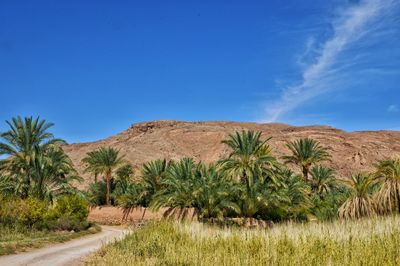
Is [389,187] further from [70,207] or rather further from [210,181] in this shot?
[70,207]

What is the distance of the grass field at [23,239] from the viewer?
63.0 feet

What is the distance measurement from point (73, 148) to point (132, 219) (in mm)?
81896

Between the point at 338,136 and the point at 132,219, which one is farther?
the point at 338,136

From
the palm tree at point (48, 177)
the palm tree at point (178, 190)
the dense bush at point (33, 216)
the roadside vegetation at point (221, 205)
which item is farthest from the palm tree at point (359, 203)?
the palm tree at point (48, 177)

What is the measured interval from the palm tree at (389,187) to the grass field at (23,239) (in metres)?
18.1

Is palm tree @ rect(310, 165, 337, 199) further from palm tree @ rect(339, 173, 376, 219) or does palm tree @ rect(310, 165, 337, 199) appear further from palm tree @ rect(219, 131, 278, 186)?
palm tree @ rect(339, 173, 376, 219)

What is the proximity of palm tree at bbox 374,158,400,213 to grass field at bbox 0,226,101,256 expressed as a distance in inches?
711

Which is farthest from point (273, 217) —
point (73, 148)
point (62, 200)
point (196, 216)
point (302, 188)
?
point (73, 148)

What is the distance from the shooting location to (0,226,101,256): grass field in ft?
63.0

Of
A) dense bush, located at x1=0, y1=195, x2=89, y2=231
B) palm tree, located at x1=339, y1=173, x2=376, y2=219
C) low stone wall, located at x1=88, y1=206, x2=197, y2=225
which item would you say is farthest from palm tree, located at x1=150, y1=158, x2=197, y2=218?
palm tree, located at x1=339, y1=173, x2=376, y2=219

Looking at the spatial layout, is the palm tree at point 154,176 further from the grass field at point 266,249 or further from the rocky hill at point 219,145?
the rocky hill at point 219,145

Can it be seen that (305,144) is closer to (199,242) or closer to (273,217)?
(273,217)

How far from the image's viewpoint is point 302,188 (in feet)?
131

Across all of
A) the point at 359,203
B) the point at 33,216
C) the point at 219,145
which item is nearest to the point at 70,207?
the point at 33,216
